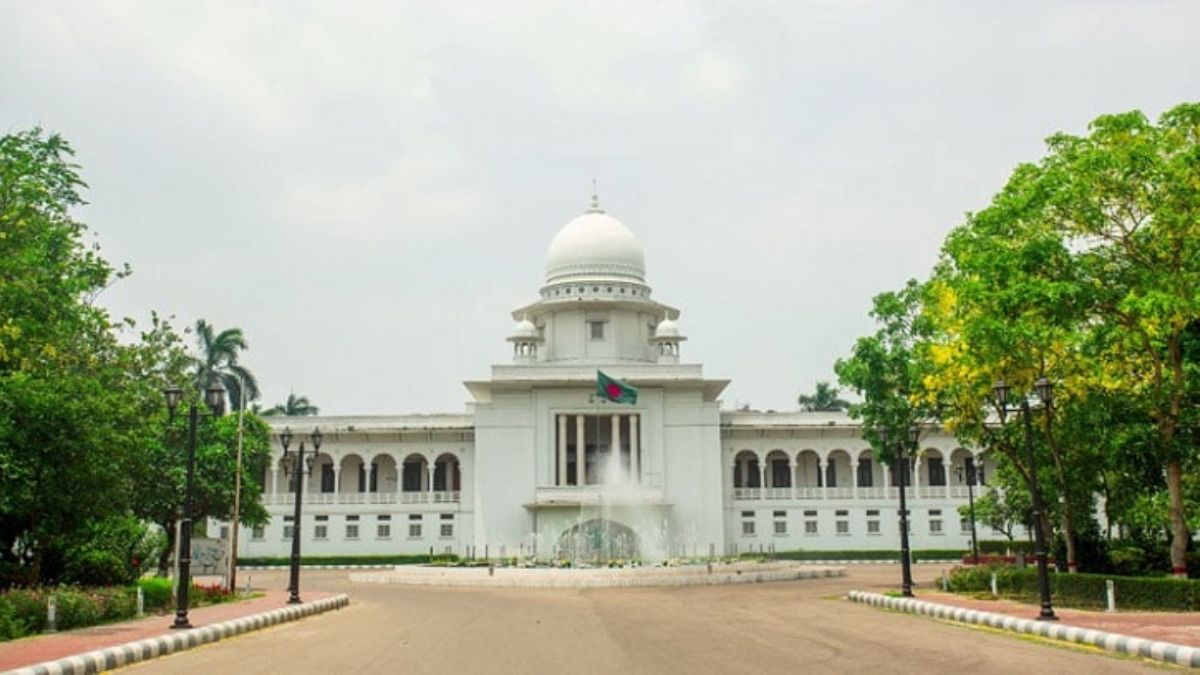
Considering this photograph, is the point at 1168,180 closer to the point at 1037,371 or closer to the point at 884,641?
the point at 1037,371

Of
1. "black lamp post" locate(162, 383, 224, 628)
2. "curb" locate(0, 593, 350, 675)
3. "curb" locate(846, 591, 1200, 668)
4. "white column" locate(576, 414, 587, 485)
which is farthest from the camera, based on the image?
"white column" locate(576, 414, 587, 485)

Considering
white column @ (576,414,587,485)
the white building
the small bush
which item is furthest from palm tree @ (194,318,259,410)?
the small bush

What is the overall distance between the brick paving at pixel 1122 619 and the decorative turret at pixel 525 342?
125 ft

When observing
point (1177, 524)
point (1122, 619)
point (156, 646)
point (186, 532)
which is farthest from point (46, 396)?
point (1177, 524)

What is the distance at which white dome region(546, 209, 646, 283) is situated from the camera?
62781 mm

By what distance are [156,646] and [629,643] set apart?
7.31 metres

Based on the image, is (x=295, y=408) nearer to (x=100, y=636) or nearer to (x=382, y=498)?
(x=382, y=498)

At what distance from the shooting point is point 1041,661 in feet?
45.8

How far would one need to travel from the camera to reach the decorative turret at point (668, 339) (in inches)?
2387

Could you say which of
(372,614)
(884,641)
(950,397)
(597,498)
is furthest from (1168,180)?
(597,498)

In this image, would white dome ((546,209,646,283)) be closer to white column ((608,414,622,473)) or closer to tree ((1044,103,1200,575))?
white column ((608,414,622,473))

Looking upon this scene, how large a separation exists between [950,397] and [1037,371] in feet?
11.3

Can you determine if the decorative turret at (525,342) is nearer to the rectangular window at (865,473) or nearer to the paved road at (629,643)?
the rectangular window at (865,473)

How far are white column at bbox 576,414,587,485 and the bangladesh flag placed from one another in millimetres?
4656
